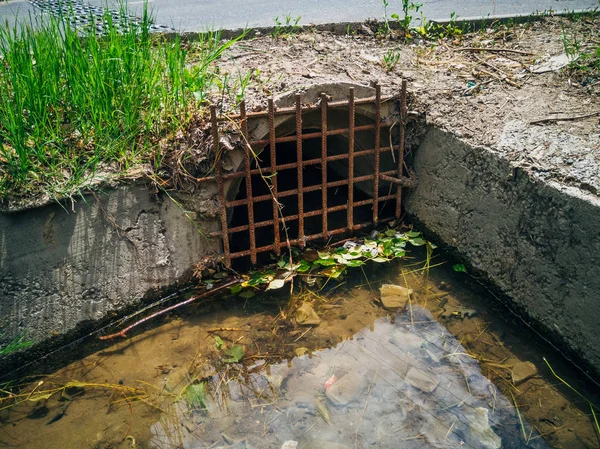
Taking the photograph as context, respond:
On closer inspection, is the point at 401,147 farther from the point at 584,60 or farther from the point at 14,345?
the point at 14,345

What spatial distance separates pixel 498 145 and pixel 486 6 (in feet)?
11.1

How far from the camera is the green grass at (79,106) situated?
123 inches

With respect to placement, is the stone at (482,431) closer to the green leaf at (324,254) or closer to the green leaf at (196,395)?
the green leaf at (196,395)

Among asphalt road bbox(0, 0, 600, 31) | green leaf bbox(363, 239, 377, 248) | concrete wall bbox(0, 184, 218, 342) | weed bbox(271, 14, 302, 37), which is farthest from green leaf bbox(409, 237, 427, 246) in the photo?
asphalt road bbox(0, 0, 600, 31)

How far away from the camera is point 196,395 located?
2.97 m

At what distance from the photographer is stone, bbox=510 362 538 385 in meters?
2.96

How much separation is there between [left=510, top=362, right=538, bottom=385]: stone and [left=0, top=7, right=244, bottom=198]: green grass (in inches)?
99.3

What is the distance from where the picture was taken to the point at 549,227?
300 cm

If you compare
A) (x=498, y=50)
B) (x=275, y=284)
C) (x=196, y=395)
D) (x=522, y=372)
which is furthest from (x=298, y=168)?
(x=498, y=50)

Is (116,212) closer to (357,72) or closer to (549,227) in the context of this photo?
(357,72)

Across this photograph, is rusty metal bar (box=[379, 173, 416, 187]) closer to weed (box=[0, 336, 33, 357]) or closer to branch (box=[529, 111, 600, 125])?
branch (box=[529, 111, 600, 125])

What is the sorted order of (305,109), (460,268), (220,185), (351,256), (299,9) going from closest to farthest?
1. (220,185)
2. (305,109)
3. (460,268)
4. (351,256)
5. (299,9)

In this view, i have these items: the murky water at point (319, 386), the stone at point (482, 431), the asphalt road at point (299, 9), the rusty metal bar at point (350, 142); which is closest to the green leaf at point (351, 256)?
the rusty metal bar at point (350, 142)

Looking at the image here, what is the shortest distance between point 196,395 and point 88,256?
3.56 ft
